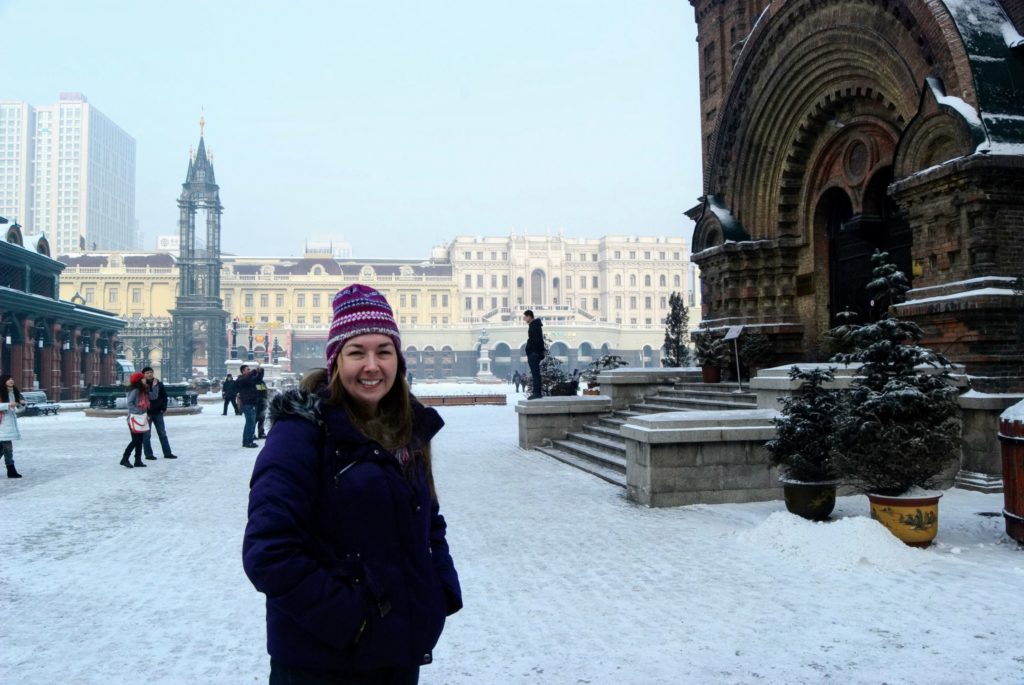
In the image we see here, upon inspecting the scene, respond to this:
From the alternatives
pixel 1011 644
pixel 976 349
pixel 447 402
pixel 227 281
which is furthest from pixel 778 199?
pixel 227 281

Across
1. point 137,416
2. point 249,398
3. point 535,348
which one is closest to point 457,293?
point 249,398

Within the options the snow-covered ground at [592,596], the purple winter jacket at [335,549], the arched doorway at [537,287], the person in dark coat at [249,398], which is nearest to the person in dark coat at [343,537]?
the purple winter jacket at [335,549]

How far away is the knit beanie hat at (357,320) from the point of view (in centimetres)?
226

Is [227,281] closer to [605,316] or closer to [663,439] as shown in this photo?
[605,316]

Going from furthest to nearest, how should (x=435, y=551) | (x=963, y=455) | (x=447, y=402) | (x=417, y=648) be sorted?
1. (x=447, y=402)
2. (x=963, y=455)
3. (x=435, y=551)
4. (x=417, y=648)

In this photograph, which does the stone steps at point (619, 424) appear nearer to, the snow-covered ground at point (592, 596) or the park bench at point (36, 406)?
the snow-covered ground at point (592, 596)

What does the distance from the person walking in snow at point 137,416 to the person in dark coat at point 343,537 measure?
39.1ft

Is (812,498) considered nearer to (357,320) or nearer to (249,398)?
(357,320)

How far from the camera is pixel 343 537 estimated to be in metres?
2.03

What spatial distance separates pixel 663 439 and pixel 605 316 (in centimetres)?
11066

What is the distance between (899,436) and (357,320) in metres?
5.59

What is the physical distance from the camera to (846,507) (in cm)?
795

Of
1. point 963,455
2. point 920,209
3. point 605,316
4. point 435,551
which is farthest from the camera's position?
point 605,316

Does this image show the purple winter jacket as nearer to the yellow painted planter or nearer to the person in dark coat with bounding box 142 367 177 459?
the yellow painted planter
